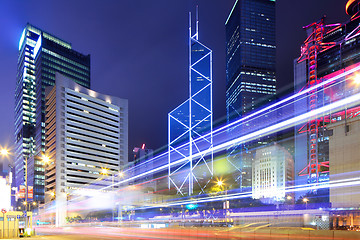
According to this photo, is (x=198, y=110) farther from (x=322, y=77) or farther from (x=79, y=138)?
(x=79, y=138)

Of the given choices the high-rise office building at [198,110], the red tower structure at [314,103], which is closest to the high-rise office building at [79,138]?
the high-rise office building at [198,110]

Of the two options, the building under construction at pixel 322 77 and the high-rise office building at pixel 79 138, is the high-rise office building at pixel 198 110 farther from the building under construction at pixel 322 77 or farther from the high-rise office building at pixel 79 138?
the high-rise office building at pixel 79 138

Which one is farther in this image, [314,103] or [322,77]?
[322,77]

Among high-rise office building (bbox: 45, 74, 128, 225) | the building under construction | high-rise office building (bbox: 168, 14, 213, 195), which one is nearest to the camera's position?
the building under construction

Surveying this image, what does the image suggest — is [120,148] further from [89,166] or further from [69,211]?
[69,211]

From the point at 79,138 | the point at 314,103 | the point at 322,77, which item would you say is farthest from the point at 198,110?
the point at 79,138

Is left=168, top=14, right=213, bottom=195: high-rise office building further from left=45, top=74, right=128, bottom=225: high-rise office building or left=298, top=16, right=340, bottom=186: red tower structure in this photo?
left=45, top=74, right=128, bottom=225: high-rise office building

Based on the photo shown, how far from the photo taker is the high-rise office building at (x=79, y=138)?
153750 millimetres

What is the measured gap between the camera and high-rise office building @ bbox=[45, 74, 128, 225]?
154m

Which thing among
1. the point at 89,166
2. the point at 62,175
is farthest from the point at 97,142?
the point at 62,175

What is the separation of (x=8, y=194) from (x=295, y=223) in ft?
99.9

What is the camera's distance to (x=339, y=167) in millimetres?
55594

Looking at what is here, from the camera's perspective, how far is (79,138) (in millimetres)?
164375

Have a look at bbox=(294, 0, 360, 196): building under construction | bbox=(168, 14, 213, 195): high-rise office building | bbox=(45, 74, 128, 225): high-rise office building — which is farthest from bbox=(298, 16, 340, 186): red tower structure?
bbox=(45, 74, 128, 225): high-rise office building
